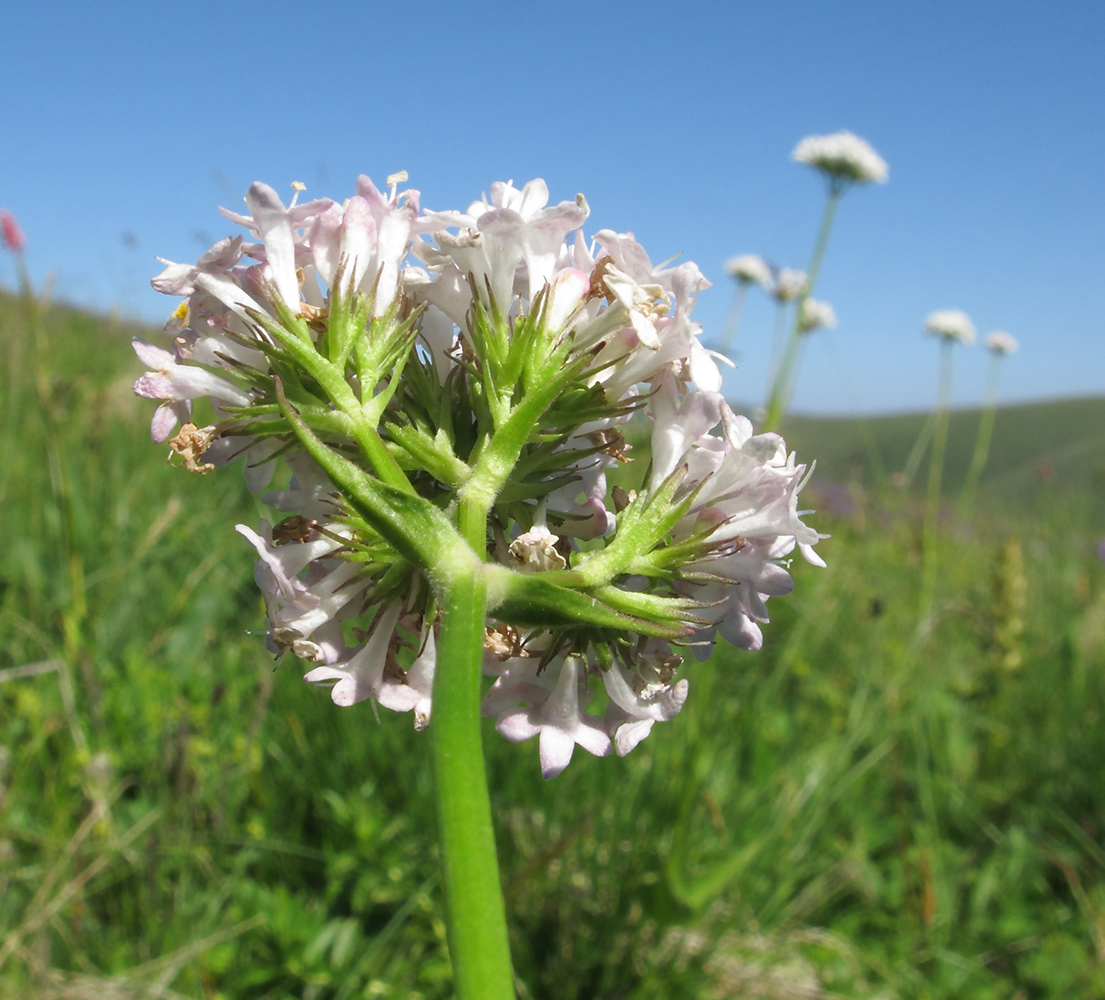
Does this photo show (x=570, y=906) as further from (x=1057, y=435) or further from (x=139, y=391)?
(x=1057, y=435)

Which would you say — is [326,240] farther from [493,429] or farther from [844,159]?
[844,159]

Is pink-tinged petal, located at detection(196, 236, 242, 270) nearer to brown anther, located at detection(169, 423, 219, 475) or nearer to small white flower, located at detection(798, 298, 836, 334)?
brown anther, located at detection(169, 423, 219, 475)

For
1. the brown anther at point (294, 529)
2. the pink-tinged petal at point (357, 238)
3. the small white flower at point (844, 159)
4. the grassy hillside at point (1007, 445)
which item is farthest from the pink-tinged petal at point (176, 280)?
the grassy hillside at point (1007, 445)

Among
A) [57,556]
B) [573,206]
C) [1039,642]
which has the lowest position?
[57,556]

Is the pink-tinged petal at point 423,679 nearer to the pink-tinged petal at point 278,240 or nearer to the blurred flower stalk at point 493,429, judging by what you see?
the blurred flower stalk at point 493,429

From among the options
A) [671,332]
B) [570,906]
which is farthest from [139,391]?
[570,906]

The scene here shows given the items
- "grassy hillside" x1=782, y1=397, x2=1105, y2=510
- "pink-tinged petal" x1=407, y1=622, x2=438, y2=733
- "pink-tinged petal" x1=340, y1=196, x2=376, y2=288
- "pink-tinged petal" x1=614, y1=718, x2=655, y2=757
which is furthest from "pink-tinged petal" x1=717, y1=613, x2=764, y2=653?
"grassy hillside" x1=782, y1=397, x2=1105, y2=510

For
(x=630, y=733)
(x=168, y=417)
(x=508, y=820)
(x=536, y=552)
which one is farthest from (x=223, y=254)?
(x=508, y=820)
